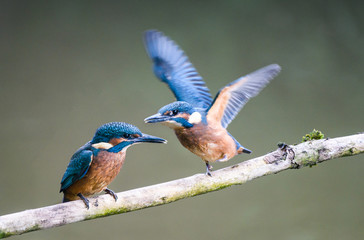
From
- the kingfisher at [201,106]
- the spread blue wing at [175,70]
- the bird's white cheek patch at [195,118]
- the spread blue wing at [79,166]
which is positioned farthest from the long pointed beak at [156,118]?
the spread blue wing at [175,70]

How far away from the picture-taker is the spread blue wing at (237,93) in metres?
1.72

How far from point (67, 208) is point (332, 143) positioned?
121 cm

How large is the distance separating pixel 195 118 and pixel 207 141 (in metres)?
0.11

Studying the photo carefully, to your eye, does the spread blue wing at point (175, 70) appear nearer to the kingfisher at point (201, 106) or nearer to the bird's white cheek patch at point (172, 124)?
the kingfisher at point (201, 106)

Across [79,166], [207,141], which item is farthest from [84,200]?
[207,141]

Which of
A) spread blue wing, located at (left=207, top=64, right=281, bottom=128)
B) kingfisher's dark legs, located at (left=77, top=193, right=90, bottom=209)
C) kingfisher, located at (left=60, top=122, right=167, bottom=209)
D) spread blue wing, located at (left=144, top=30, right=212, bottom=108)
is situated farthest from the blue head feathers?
spread blue wing, located at (left=144, top=30, right=212, bottom=108)

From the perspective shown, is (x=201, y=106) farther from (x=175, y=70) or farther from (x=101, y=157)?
(x=101, y=157)

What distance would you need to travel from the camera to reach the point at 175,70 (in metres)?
2.13

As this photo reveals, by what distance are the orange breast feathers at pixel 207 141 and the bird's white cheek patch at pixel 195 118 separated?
2 cm

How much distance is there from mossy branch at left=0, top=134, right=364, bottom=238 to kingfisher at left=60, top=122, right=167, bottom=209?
0.08 m

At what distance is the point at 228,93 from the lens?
5.81 feet

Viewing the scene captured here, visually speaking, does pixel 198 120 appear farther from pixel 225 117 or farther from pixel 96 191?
pixel 96 191

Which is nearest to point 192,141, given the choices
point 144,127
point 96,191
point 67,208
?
point 96,191

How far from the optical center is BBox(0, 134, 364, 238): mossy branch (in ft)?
5.37
